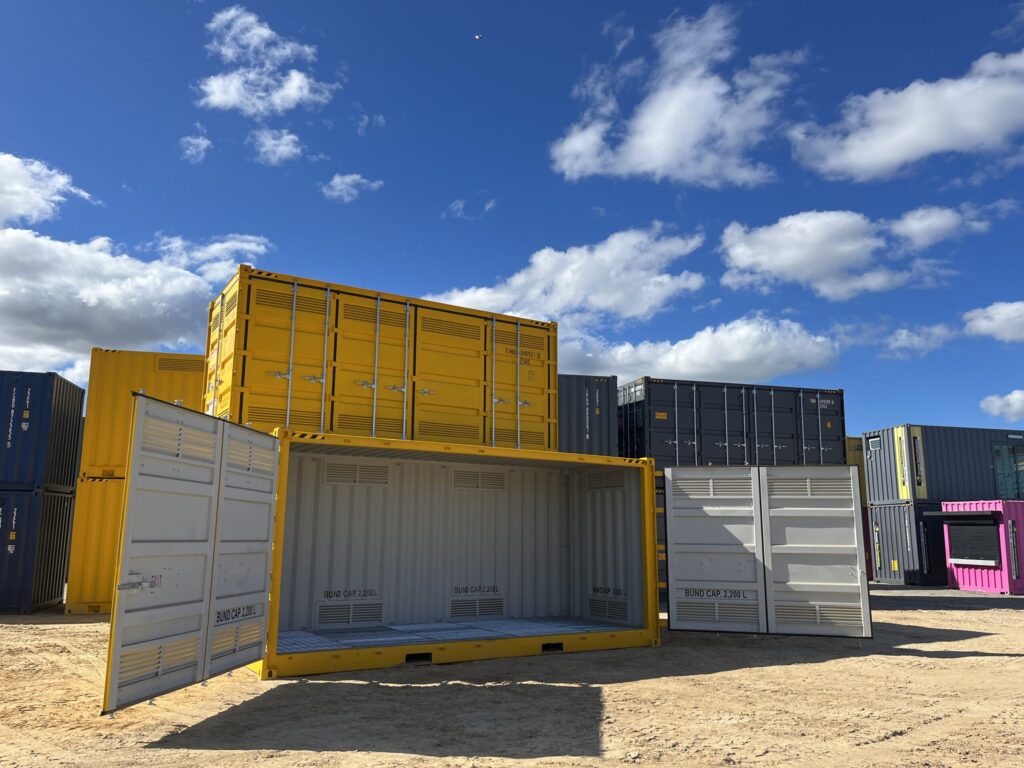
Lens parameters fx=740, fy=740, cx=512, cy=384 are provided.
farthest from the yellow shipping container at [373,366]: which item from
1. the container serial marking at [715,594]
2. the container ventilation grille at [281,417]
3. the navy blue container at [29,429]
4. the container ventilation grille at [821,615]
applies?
the navy blue container at [29,429]

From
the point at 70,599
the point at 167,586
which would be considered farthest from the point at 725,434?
the point at 70,599

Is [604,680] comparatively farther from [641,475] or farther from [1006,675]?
[1006,675]

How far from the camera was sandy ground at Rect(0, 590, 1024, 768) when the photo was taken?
6062 mm

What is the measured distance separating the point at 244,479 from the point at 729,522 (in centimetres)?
772

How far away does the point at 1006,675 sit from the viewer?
9.68 meters

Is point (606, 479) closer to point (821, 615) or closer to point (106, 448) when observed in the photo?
point (821, 615)

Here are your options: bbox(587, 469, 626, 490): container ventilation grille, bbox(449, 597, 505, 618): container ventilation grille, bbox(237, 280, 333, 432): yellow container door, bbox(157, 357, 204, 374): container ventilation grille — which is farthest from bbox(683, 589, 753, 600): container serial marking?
bbox(157, 357, 204, 374): container ventilation grille

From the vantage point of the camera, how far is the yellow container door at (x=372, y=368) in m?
10.6

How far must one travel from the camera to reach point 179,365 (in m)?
16.8

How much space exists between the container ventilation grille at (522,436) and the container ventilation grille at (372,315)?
2281mm

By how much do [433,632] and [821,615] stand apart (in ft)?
19.9

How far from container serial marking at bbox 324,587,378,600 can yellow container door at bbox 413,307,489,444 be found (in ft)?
8.12

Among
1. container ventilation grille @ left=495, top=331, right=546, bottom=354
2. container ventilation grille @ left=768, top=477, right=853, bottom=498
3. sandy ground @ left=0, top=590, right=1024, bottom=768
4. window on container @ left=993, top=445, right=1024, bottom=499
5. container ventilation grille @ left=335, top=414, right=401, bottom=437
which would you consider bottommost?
sandy ground @ left=0, top=590, right=1024, bottom=768

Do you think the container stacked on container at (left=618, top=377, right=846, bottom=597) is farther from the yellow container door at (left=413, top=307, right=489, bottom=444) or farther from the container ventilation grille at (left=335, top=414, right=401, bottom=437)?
the container ventilation grille at (left=335, top=414, right=401, bottom=437)
